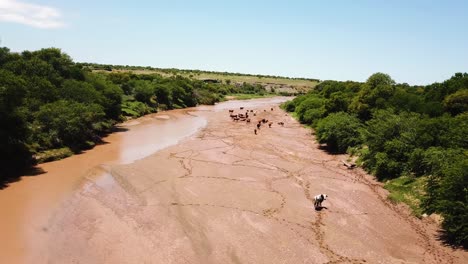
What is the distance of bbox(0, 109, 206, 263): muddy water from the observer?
21.0 m

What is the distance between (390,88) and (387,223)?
103ft

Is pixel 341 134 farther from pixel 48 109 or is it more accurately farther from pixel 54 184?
pixel 48 109

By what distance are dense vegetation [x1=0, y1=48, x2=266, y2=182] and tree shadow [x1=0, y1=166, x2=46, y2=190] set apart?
0.28ft

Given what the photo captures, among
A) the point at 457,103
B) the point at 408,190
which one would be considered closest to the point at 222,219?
the point at 408,190

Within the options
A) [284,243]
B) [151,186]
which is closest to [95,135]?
[151,186]

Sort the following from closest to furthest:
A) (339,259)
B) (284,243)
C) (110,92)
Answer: (339,259) < (284,243) < (110,92)

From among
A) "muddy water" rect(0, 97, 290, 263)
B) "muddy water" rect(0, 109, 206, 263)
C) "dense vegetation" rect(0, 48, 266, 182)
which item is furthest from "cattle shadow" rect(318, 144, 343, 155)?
"dense vegetation" rect(0, 48, 266, 182)

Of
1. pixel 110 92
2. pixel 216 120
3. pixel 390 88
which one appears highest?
pixel 390 88

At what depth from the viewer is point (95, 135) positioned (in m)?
48.0

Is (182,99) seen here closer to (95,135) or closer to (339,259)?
(95,135)

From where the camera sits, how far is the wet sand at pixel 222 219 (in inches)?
774

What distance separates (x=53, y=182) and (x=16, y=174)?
3.60 m

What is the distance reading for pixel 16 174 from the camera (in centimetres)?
3175

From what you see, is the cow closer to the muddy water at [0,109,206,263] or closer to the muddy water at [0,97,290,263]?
the muddy water at [0,97,290,263]
